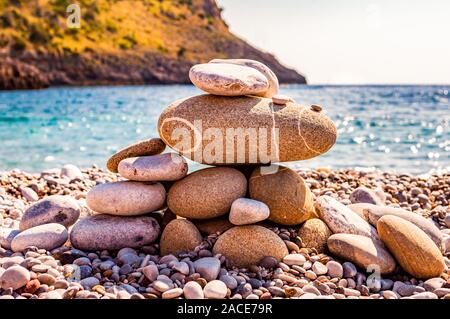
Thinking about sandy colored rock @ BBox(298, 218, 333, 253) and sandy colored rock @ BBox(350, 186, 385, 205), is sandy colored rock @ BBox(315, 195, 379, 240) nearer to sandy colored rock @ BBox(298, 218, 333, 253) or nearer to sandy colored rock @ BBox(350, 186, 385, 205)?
sandy colored rock @ BBox(298, 218, 333, 253)

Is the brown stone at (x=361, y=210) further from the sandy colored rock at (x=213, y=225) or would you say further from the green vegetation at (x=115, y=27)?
the green vegetation at (x=115, y=27)

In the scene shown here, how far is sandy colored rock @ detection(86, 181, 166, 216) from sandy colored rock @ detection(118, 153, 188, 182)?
0.09 metres

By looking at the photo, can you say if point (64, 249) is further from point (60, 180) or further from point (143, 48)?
point (143, 48)

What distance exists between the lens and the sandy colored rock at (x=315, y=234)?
4.46m

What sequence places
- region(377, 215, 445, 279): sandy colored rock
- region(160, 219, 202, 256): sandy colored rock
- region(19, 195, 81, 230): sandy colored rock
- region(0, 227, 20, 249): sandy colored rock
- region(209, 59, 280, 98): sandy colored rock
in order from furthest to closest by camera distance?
region(209, 59, 280, 98): sandy colored rock → region(19, 195, 81, 230): sandy colored rock → region(0, 227, 20, 249): sandy colored rock → region(160, 219, 202, 256): sandy colored rock → region(377, 215, 445, 279): sandy colored rock

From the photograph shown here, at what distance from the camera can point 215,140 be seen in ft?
14.8

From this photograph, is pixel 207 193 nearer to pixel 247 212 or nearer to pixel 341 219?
pixel 247 212

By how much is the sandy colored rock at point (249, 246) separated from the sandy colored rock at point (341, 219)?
0.64 m

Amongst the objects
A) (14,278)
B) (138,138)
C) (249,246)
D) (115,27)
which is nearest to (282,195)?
(249,246)

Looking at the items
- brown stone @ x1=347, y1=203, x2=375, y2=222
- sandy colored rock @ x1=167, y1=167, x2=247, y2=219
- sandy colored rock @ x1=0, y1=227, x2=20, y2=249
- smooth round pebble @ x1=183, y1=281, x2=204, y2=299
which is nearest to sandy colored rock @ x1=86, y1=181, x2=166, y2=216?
sandy colored rock @ x1=167, y1=167, x2=247, y2=219

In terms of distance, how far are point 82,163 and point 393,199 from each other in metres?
7.48

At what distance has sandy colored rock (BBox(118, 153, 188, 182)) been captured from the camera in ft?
15.0

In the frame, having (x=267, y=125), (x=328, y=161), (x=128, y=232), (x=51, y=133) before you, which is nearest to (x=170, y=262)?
(x=128, y=232)

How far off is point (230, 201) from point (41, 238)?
167 cm
